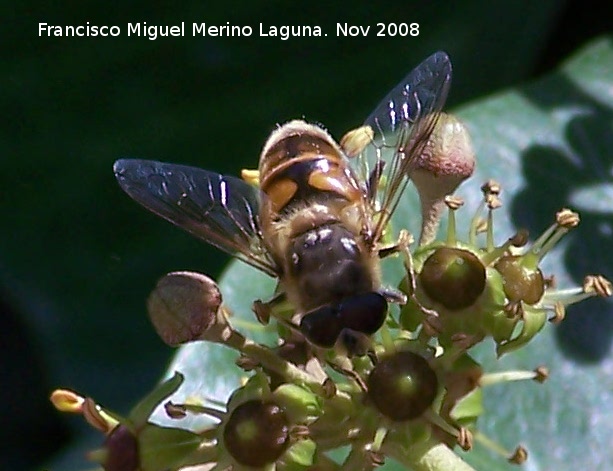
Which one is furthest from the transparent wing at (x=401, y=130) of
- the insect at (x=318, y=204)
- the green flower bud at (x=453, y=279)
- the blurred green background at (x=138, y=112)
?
the blurred green background at (x=138, y=112)

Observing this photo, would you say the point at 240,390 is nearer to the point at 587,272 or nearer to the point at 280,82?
the point at 587,272

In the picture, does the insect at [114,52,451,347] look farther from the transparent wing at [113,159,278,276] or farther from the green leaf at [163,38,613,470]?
the green leaf at [163,38,613,470]

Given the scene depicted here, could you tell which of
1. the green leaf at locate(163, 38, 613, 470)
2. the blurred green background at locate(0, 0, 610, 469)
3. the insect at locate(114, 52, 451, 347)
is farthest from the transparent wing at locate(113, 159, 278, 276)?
the blurred green background at locate(0, 0, 610, 469)

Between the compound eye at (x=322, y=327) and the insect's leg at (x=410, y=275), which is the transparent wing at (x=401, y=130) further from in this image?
the compound eye at (x=322, y=327)

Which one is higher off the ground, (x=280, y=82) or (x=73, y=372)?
(x=280, y=82)

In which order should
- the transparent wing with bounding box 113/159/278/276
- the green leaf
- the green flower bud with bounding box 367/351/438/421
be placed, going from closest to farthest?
the green flower bud with bounding box 367/351/438/421
the transparent wing with bounding box 113/159/278/276
the green leaf

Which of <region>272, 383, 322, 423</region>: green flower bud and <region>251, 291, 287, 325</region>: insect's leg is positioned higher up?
<region>251, 291, 287, 325</region>: insect's leg

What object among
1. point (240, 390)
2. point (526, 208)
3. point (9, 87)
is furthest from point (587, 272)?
point (9, 87)
